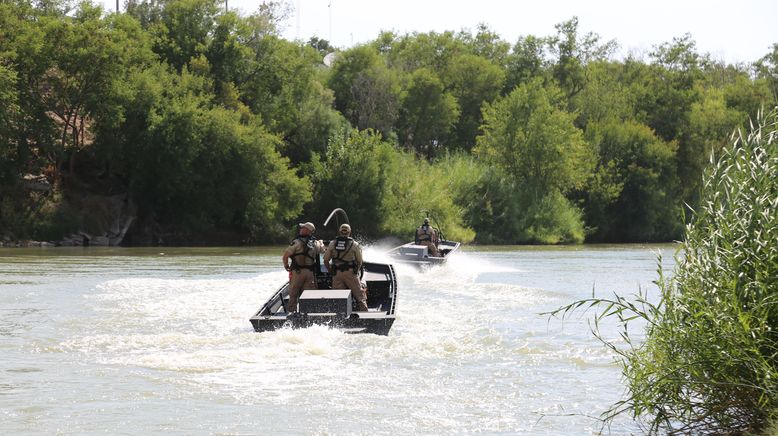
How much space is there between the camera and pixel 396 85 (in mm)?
76062

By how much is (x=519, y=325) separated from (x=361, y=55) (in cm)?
5678

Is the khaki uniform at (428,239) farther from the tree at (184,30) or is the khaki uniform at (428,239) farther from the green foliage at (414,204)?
the tree at (184,30)

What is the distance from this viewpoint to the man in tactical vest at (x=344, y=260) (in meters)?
18.1

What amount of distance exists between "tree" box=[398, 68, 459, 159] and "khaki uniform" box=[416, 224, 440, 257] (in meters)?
41.2

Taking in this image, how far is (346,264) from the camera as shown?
59.5ft

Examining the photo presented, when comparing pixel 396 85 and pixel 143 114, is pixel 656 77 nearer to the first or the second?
pixel 396 85

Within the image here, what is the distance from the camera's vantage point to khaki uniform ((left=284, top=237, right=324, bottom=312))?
17.8 m

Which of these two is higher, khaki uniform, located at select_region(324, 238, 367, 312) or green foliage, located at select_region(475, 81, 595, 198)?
green foliage, located at select_region(475, 81, 595, 198)

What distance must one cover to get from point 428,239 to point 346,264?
17158mm

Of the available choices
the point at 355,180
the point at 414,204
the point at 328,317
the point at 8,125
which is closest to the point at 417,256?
the point at 328,317

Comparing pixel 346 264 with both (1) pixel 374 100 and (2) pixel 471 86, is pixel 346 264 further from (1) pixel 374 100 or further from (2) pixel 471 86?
(2) pixel 471 86

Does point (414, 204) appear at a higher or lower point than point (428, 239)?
higher

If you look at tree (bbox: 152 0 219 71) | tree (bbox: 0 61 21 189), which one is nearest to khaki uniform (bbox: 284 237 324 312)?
tree (bbox: 0 61 21 189)

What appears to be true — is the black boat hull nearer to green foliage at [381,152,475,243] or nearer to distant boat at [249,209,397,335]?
distant boat at [249,209,397,335]
